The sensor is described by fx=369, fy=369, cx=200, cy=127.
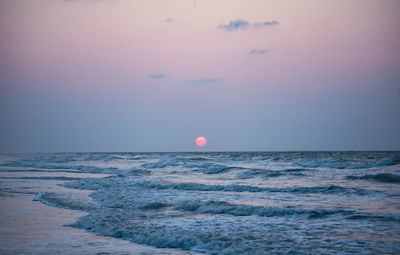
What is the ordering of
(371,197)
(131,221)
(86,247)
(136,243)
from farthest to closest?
(371,197)
(131,221)
(136,243)
(86,247)

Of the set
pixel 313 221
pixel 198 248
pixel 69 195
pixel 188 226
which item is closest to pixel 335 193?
pixel 313 221

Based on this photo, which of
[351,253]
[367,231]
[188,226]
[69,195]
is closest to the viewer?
[351,253]

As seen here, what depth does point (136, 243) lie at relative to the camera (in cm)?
875

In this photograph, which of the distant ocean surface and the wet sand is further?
the distant ocean surface

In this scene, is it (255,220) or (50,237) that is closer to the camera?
(50,237)

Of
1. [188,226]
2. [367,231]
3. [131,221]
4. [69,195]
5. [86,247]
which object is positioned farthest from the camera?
[69,195]

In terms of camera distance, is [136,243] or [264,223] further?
[264,223]

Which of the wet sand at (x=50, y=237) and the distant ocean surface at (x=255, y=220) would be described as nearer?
the wet sand at (x=50, y=237)

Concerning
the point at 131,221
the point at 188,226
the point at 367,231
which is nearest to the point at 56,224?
the point at 131,221

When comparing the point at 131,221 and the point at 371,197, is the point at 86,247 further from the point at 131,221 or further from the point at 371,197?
the point at 371,197

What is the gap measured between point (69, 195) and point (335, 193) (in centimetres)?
1229

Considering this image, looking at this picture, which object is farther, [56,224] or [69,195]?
[69,195]

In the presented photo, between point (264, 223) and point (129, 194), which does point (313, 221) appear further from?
point (129, 194)

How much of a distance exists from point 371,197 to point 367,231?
699cm
